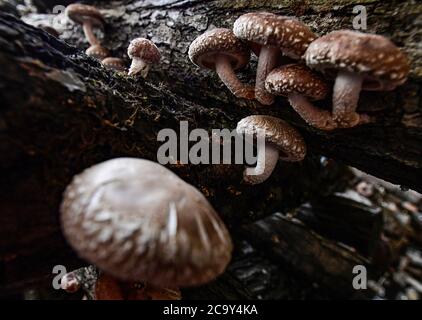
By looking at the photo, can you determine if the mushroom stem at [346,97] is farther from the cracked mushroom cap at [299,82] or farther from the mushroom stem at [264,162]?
the mushroom stem at [264,162]

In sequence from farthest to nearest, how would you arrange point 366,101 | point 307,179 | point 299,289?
point 299,289 → point 307,179 → point 366,101

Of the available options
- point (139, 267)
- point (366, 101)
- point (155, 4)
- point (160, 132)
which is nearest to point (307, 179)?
point (366, 101)

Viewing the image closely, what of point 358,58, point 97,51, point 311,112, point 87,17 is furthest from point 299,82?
point 87,17

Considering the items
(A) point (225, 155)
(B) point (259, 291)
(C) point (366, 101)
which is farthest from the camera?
(B) point (259, 291)

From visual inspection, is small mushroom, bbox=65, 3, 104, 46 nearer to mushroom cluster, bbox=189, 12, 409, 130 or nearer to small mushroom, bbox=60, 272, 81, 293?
mushroom cluster, bbox=189, 12, 409, 130

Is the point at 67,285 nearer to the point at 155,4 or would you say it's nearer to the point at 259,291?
the point at 259,291

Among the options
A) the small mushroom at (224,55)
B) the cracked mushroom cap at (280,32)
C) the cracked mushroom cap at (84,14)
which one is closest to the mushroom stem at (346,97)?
the cracked mushroom cap at (280,32)

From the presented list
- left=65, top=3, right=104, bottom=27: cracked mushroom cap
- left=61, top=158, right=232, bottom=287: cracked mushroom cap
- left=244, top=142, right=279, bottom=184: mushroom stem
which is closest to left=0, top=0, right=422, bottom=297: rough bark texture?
left=244, top=142, right=279, bottom=184: mushroom stem

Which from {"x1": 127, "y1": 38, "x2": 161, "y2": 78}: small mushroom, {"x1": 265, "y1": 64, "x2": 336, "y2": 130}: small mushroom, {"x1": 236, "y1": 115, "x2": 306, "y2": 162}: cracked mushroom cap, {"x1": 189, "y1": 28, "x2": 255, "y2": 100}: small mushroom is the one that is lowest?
{"x1": 236, "y1": 115, "x2": 306, "y2": 162}: cracked mushroom cap
